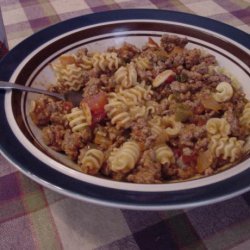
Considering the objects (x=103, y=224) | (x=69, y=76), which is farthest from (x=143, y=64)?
(x=103, y=224)

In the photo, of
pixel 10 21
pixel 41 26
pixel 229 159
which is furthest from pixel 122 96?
pixel 10 21

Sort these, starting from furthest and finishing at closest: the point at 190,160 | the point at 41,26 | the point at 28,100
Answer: the point at 41,26
the point at 28,100
the point at 190,160

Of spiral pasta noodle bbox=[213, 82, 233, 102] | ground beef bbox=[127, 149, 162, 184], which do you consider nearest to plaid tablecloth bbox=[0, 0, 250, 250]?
ground beef bbox=[127, 149, 162, 184]

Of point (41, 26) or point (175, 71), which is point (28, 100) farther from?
point (41, 26)

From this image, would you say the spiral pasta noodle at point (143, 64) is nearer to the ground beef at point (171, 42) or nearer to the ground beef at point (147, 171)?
the ground beef at point (171, 42)

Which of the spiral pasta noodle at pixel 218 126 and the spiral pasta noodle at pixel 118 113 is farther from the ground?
the spiral pasta noodle at pixel 218 126

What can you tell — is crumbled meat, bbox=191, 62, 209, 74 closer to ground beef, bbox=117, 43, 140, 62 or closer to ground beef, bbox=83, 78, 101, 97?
ground beef, bbox=117, 43, 140, 62

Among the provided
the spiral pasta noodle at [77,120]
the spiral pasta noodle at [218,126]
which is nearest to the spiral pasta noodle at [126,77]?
the spiral pasta noodle at [77,120]
